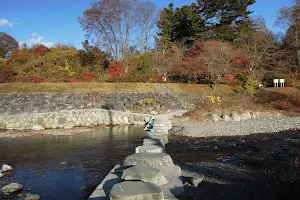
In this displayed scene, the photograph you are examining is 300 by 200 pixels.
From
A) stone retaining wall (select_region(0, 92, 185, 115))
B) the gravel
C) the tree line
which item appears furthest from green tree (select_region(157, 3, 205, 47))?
the gravel

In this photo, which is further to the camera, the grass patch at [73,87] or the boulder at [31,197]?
the grass patch at [73,87]

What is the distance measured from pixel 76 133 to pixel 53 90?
8.22 metres

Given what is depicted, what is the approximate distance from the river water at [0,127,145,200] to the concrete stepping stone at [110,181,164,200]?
208cm

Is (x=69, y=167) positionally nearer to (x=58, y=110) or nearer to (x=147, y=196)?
(x=147, y=196)

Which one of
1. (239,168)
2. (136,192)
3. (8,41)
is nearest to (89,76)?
(239,168)

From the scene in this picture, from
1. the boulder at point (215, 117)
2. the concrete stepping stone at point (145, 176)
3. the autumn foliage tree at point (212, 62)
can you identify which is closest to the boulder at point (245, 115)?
the boulder at point (215, 117)

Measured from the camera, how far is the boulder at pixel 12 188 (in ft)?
21.6

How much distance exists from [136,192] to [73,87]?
63.6 ft

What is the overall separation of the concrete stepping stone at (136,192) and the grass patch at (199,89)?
19.3 metres

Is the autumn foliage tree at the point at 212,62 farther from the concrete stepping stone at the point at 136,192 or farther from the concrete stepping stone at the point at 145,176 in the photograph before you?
the concrete stepping stone at the point at 136,192

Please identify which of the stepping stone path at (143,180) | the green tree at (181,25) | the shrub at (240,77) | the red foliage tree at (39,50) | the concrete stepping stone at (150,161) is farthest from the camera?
the green tree at (181,25)

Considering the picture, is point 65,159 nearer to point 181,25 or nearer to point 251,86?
point 251,86

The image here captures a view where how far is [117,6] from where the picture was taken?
30.9m

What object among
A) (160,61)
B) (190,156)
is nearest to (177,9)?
(160,61)
